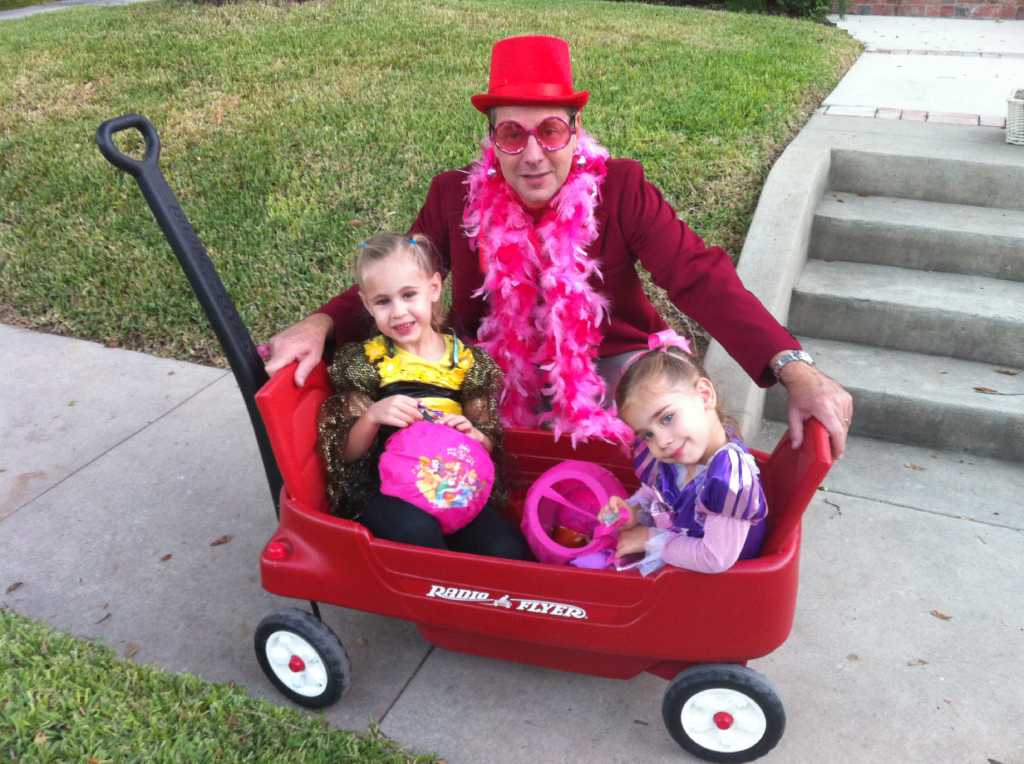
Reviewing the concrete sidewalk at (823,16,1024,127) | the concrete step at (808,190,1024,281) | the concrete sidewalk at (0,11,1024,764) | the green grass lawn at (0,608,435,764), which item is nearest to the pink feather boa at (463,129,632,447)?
the concrete sidewalk at (0,11,1024,764)

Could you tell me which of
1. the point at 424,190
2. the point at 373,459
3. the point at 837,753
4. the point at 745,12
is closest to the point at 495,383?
the point at 373,459

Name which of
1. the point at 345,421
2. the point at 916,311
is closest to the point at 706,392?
the point at 345,421

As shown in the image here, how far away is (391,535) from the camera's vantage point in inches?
91.1

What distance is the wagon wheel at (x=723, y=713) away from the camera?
6.79 feet

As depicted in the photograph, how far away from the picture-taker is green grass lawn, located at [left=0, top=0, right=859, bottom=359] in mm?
4543

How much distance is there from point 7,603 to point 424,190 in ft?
9.52

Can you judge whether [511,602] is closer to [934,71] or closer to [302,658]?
[302,658]

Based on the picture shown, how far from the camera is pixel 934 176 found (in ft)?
14.2

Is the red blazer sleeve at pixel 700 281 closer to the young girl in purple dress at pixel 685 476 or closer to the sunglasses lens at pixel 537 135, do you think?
the young girl in purple dress at pixel 685 476

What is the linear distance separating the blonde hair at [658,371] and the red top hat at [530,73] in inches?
30.5

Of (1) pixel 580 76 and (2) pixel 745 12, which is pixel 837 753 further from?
(2) pixel 745 12

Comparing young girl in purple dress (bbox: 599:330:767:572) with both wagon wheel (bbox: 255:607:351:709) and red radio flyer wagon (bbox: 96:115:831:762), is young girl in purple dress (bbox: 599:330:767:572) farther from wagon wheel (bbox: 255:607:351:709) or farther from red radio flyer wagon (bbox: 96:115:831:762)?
wagon wheel (bbox: 255:607:351:709)

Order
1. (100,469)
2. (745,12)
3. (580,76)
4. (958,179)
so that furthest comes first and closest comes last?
(745,12), (580,76), (958,179), (100,469)

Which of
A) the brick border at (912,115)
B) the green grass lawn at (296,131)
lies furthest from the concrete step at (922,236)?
the brick border at (912,115)
